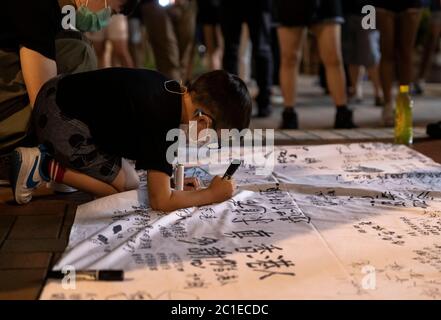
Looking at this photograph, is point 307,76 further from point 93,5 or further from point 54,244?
point 54,244

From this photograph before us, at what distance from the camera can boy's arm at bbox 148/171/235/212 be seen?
1.81 meters

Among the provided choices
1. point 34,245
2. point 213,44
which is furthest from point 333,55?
point 34,245

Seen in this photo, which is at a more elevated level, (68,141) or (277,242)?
(68,141)

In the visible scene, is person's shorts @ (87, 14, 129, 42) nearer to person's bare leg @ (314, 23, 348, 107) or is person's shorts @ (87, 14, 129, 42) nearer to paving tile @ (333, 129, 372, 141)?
person's bare leg @ (314, 23, 348, 107)

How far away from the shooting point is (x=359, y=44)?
4.35m

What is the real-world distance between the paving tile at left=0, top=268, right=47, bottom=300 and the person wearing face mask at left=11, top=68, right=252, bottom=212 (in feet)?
1.41

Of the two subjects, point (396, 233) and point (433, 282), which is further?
point (396, 233)

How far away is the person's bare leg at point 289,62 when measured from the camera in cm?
344

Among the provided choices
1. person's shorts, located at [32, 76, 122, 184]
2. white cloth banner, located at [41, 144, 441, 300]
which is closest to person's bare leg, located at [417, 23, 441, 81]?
white cloth banner, located at [41, 144, 441, 300]

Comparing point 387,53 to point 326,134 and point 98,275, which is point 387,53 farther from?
point 98,275

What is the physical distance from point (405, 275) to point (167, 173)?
2.20 feet

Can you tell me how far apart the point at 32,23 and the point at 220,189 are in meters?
0.74
